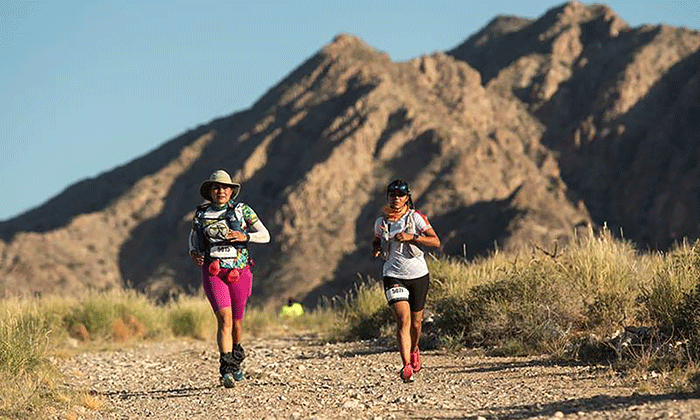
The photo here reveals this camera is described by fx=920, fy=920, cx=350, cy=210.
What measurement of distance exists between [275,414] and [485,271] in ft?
25.3

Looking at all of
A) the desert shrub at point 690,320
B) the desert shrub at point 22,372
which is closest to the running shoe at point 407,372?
the desert shrub at point 690,320

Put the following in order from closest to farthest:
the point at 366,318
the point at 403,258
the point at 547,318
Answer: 1. the point at 403,258
2. the point at 547,318
3. the point at 366,318

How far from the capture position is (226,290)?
9.81 metres

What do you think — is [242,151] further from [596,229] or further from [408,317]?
[408,317]

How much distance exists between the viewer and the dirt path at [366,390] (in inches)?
294

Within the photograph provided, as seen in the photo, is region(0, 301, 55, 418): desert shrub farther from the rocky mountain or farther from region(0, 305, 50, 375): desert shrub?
the rocky mountain

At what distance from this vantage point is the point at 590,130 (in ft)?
256

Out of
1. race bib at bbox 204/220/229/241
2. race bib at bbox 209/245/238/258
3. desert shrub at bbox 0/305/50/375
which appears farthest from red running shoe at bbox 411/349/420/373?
desert shrub at bbox 0/305/50/375

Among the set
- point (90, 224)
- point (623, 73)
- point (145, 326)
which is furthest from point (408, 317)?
point (623, 73)

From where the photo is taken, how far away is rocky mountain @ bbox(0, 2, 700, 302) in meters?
64.1

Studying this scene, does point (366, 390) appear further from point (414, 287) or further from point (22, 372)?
point (22, 372)

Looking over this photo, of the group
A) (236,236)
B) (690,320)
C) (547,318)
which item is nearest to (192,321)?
(547,318)

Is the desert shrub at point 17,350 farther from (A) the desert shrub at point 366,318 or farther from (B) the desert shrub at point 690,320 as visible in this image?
(B) the desert shrub at point 690,320

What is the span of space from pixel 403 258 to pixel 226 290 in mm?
1938
